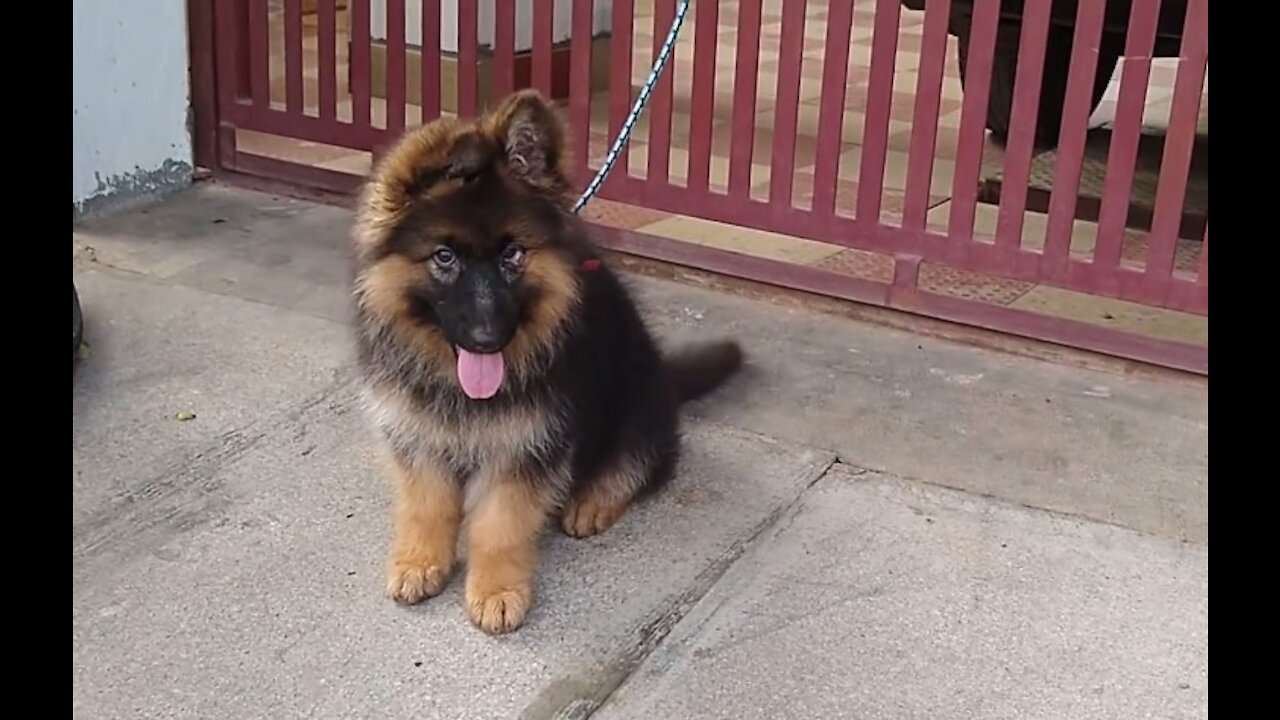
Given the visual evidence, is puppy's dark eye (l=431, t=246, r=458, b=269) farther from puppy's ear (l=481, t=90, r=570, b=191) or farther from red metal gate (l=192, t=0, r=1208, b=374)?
red metal gate (l=192, t=0, r=1208, b=374)

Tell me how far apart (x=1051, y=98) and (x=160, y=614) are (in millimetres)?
5400

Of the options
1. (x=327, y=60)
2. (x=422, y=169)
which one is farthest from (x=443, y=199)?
(x=327, y=60)

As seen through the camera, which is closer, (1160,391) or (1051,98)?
(1160,391)

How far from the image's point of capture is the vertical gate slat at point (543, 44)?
5.31 meters

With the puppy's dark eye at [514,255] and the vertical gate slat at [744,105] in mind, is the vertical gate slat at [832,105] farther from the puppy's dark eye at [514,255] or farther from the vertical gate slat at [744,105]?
the puppy's dark eye at [514,255]

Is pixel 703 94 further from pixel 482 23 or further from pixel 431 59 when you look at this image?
pixel 482 23

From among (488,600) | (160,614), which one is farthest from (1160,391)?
(160,614)

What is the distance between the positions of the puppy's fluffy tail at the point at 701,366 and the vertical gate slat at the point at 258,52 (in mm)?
2701

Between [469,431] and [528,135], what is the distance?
2.27ft

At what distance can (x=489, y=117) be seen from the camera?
2.89 m

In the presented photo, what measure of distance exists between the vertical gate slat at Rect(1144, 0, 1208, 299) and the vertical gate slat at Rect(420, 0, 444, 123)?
2.81 meters

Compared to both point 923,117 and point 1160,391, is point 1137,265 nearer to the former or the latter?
point 1160,391

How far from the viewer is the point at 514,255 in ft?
9.25

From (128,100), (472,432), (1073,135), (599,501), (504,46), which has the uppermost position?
(504,46)
